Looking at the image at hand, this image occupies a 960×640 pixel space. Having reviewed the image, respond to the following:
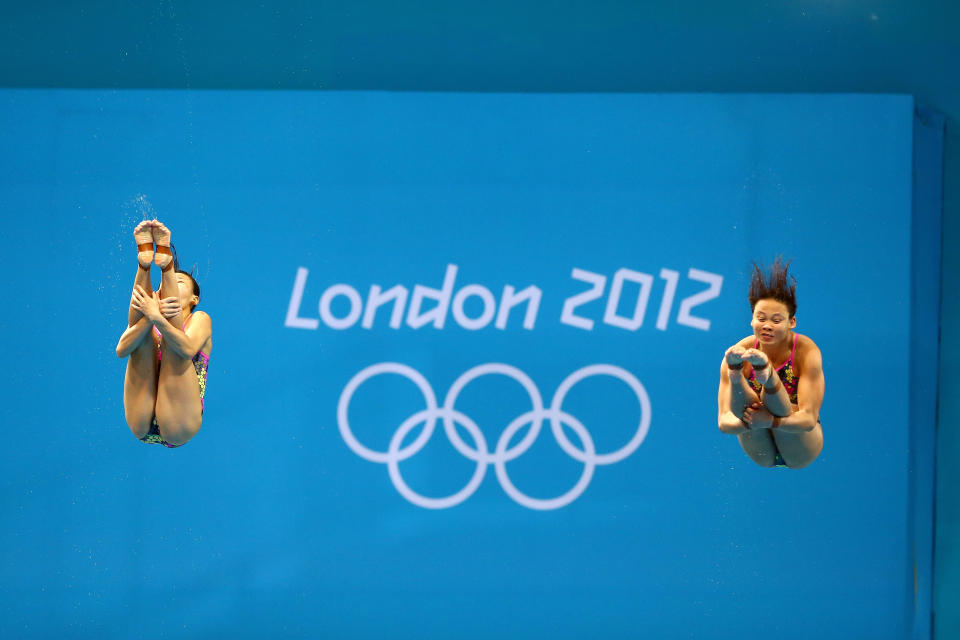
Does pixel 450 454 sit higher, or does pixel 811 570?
pixel 450 454

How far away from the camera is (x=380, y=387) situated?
24.2 feet

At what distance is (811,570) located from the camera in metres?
7.31

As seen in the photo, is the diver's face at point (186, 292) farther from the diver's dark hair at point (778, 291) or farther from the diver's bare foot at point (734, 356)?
the diver's dark hair at point (778, 291)

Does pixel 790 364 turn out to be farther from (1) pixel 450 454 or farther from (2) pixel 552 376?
(1) pixel 450 454

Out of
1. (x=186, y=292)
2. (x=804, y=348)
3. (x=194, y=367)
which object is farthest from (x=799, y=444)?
(x=186, y=292)

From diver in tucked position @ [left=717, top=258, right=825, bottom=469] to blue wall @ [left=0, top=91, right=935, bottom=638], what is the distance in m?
2.30

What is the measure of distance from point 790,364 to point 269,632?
4.48 meters

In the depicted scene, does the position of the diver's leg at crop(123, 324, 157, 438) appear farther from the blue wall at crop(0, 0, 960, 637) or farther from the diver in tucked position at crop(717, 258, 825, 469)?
the blue wall at crop(0, 0, 960, 637)

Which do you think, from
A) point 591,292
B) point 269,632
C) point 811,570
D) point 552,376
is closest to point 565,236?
point 591,292

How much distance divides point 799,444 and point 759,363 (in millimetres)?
836

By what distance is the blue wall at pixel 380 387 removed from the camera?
7336 millimetres

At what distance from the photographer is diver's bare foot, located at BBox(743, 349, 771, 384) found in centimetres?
439

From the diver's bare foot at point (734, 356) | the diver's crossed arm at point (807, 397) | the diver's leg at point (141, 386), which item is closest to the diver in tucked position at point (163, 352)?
the diver's leg at point (141, 386)

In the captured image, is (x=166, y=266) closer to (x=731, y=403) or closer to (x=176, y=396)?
(x=176, y=396)
